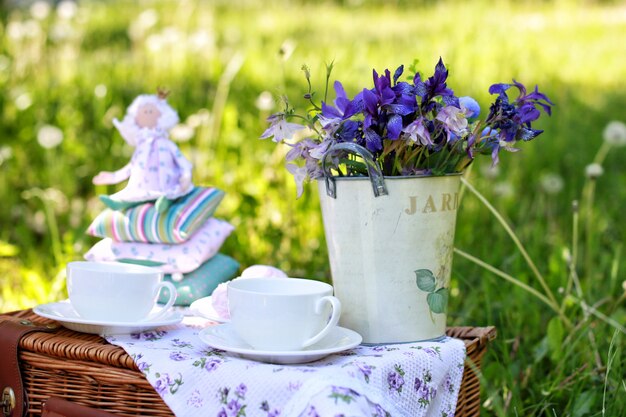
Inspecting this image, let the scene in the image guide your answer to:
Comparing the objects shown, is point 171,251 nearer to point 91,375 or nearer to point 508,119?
point 91,375

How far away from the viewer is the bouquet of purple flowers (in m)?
1.32

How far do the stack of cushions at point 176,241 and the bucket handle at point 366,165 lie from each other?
1.40ft

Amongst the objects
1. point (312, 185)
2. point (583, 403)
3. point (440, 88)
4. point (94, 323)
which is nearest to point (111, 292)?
point (94, 323)

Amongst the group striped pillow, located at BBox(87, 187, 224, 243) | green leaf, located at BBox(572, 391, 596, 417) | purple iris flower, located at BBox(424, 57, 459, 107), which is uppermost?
purple iris flower, located at BBox(424, 57, 459, 107)

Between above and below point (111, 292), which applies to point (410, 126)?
above

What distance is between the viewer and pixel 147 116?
71.1 inches

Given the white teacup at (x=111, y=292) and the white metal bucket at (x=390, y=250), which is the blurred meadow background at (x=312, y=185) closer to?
the white metal bucket at (x=390, y=250)

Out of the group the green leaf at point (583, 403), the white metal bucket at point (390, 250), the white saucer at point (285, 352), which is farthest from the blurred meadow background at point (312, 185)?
the white saucer at point (285, 352)

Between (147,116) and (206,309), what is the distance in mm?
494

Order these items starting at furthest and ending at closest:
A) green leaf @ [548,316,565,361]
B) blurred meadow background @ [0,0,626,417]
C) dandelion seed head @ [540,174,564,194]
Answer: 1. dandelion seed head @ [540,174,564,194]
2. blurred meadow background @ [0,0,626,417]
3. green leaf @ [548,316,565,361]

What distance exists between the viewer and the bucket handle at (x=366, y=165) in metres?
1.32

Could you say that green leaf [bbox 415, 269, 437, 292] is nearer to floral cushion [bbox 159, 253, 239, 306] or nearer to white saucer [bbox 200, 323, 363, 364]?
white saucer [bbox 200, 323, 363, 364]

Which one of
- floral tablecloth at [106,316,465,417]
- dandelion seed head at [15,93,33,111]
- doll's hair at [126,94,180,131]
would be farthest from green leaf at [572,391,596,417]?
dandelion seed head at [15,93,33,111]

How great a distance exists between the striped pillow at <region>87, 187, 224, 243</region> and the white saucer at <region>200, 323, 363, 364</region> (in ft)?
1.17
